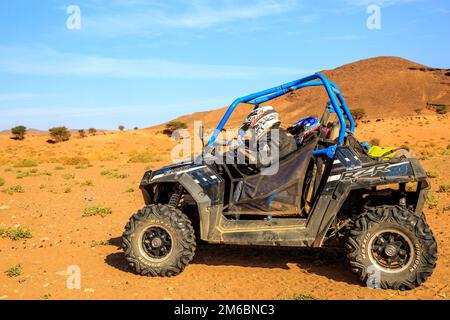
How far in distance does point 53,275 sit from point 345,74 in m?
101

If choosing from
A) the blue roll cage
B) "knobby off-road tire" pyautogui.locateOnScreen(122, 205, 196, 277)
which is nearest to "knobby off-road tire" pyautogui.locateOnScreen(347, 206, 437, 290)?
the blue roll cage

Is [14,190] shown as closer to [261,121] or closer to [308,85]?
[261,121]

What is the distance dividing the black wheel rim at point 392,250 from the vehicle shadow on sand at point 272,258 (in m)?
0.59

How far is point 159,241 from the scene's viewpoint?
19.4ft

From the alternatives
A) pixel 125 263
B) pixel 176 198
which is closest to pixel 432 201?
pixel 176 198

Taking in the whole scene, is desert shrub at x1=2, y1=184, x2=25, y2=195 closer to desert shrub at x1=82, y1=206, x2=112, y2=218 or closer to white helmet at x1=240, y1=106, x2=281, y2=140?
desert shrub at x1=82, y1=206, x2=112, y2=218

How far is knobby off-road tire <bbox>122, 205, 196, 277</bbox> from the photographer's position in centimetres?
583

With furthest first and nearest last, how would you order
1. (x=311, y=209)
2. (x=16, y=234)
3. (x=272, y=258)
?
1. (x=16, y=234)
2. (x=272, y=258)
3. (x=311, y=209)

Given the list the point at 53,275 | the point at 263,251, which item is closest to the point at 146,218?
the point at 53,275

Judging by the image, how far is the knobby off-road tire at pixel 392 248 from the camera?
4961mm

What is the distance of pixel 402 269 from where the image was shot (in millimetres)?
5035

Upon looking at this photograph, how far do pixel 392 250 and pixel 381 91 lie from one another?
276 feet
